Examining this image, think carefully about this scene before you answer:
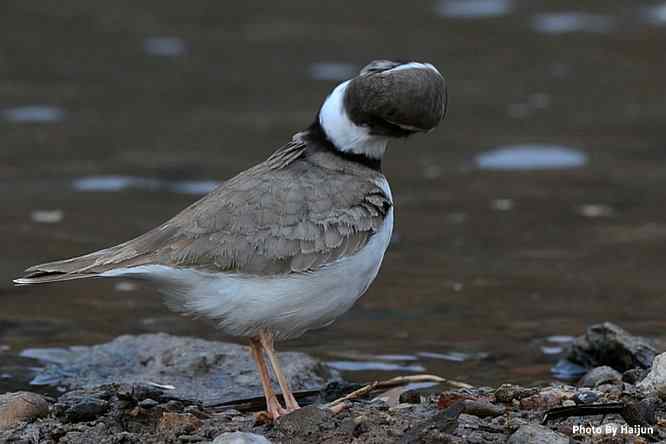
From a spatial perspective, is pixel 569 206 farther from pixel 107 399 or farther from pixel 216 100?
pixel 107 399

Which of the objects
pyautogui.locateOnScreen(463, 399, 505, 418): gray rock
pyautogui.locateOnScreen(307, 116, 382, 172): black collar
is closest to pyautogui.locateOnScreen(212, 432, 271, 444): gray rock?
pyautogui.locateOnScreen(463, 399, 505, 418): gray rock

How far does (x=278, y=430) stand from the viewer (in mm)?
6367

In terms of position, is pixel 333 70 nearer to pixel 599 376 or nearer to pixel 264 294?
pixel 599 376

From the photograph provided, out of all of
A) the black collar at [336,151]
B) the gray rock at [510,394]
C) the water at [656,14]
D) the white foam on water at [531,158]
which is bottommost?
the gray rock at [510,394]

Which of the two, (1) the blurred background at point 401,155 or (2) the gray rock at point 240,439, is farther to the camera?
(1) the blurred background at point 401,155

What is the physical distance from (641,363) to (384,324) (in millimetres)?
2322

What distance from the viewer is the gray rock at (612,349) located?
321 inches

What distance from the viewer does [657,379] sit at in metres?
6.75

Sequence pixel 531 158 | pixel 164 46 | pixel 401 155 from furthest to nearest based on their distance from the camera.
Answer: pixel 164 46 → pixel 401 155 → pixel 531 158

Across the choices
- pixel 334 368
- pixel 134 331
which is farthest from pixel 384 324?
pixel 134 331

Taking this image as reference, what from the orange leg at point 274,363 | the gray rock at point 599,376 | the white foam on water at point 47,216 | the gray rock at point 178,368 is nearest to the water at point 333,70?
the white foam on water at point 47,216

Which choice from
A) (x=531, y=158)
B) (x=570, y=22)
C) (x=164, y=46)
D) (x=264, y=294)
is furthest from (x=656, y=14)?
(x=264, y=294)

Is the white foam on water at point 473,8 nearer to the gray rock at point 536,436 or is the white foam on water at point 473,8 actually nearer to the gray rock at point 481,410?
the gray rock at point 481,410

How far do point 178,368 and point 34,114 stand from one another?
7.75m
